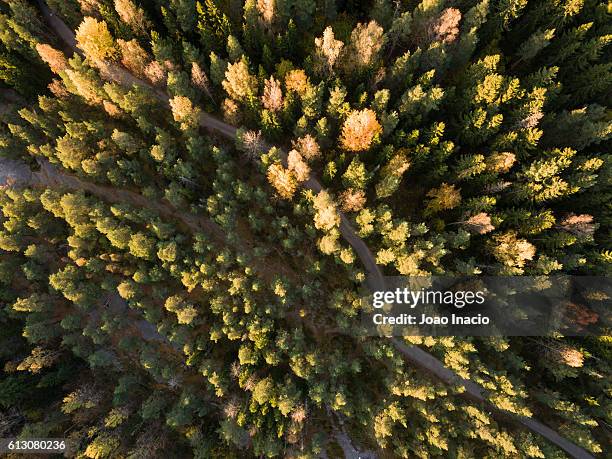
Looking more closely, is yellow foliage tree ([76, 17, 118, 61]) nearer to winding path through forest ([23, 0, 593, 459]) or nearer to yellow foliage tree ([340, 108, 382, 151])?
winding path through forest ([23, 0, 593, 459])

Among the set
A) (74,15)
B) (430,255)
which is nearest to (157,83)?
(74,15)

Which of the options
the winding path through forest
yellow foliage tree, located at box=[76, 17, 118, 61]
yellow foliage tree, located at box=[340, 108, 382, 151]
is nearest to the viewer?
yellow foliage tree, located at box=[340, 108, 382, 151]

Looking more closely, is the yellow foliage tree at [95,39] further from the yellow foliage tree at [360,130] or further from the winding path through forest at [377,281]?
the yellow foliage tree at [360,130]

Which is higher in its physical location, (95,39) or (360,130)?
(95,39)

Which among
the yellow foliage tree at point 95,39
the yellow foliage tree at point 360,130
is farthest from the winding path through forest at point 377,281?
the yellow foliage tree at point 360,130

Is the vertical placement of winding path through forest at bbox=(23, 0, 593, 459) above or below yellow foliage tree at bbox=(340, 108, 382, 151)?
below

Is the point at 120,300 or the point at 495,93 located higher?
the point at 495,93

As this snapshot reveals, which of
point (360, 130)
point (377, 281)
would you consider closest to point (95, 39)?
point (360, 130)

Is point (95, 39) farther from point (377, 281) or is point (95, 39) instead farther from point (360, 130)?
point (377, 281)

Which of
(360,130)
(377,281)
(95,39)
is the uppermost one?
(95,39)

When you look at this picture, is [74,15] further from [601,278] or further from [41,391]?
[601,278]

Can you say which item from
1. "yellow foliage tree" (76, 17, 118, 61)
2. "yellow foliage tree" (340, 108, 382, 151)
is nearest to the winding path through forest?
"yellow foliage tree" (76, 17, 118, 61)
